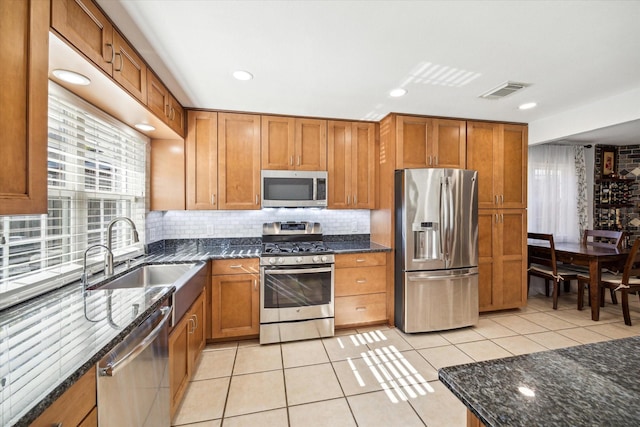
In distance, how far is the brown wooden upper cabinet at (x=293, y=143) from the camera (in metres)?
3.03

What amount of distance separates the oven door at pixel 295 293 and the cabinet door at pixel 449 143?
5.74ft

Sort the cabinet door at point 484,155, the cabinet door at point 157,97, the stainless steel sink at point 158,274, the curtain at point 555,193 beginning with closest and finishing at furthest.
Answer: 1. the cabinet door at point 157,97
2. the stainless steel sink at point 158,274
3. the cabinet door at point 484,155
4. the curtain at point 555,193

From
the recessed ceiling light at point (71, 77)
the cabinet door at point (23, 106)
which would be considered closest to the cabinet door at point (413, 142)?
the recessed ceiling light at point (71, 77)

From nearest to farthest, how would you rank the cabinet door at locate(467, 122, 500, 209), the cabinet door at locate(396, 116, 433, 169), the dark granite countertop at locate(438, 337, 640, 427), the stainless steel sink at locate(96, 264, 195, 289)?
the dark granite countertop at locate(438, 337, 640, 427) < the stainless steel sink at locate(96, 264, 195, 289) < the cabinet door at locate(396, 116, 433, 169) < the cabinet door at locate(467, 122, 500, 209)

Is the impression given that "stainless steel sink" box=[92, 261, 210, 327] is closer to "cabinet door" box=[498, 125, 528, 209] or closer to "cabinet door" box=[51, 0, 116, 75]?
"cabinet door" box=[51, 0, 116, 75]

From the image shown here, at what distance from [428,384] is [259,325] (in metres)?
1.57

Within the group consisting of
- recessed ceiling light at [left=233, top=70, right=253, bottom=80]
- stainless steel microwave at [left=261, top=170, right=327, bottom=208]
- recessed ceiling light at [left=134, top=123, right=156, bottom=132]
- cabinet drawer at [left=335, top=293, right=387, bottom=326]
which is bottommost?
cabinet drawer at [left=335, top=293, right=387, bottom=326]

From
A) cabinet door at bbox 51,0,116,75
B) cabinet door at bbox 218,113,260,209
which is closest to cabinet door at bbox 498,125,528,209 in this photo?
cabinet door at bbox 218,113,260,209

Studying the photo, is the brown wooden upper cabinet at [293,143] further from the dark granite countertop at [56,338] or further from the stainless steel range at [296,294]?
the dark granite countertop at [56,338]

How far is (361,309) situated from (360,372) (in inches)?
30.9

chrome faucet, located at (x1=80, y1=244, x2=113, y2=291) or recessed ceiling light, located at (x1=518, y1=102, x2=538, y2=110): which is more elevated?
recessed ceiling light, located at (x1=518, y1=102, x2=538, y2=110)

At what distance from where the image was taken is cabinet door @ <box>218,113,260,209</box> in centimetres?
294

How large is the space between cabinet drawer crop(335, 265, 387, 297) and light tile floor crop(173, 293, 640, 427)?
1.45 ft

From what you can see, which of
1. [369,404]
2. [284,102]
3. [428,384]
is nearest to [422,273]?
[428,384]
